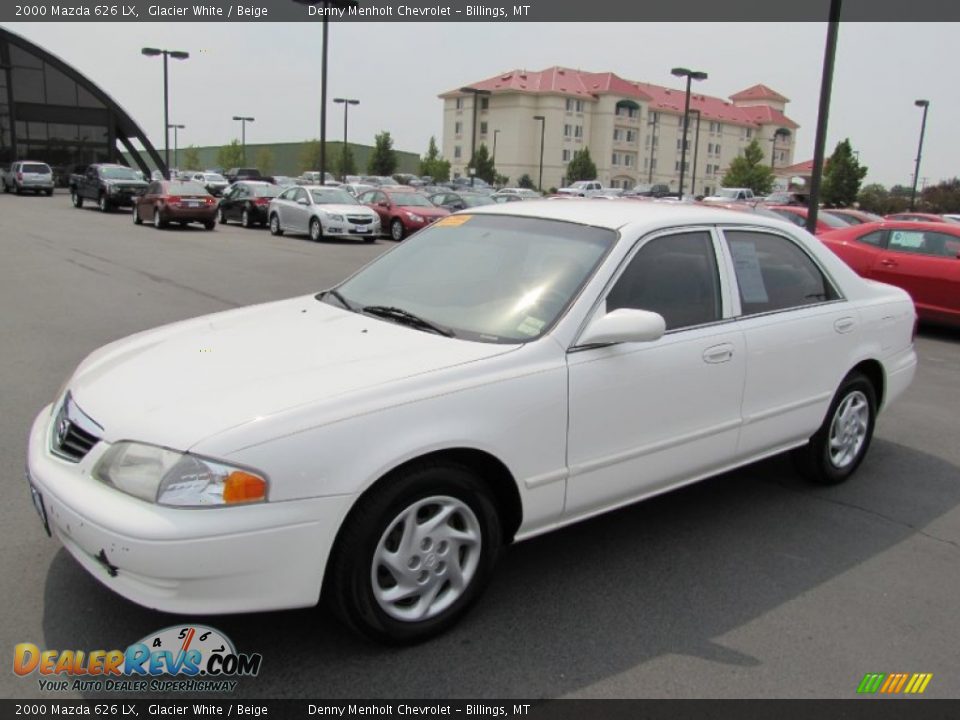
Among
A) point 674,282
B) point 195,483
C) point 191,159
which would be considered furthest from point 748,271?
point 191,159

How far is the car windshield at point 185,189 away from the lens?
2427 centimetres

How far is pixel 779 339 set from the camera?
4270 millimetres

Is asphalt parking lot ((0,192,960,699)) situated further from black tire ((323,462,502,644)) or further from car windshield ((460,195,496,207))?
car windshield ((460,195,496,207))

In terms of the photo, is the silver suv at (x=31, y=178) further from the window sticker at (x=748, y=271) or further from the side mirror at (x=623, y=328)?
the side mirror at (x=623, y=328)

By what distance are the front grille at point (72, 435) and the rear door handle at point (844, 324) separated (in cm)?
386

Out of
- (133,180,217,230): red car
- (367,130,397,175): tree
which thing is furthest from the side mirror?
(367,130,397,175): tree

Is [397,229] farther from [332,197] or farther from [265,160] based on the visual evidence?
[265,160]

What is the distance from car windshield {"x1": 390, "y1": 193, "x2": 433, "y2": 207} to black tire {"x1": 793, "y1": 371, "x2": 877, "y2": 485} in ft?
66.9

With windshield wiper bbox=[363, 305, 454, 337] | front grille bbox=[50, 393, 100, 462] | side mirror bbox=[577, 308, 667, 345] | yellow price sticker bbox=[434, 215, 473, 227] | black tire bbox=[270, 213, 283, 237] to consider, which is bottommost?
black tire bbox=[270, 213, 283, 237]

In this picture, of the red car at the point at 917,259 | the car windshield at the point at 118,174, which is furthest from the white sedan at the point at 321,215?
the red car at the point at 917,259

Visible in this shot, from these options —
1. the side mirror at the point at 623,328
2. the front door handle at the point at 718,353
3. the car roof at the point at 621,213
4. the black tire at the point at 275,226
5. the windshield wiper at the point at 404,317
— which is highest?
the car roof at the point at 621,213

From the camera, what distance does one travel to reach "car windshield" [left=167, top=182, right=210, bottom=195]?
79.6 ft

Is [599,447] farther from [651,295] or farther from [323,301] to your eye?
[323,301]

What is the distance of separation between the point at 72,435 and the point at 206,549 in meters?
0.88
